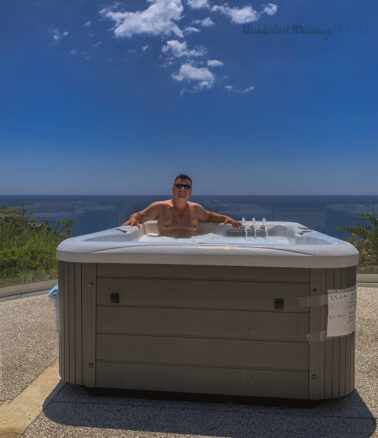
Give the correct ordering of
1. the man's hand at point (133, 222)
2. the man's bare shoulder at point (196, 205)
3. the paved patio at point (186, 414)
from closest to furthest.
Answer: the paved patio at point (186, 414), the man's hand at point (133, 222), the man's bare shoulder at point (196, 205)

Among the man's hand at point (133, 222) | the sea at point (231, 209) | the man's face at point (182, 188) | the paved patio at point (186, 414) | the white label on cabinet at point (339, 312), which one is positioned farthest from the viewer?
the sea at point (231, 209)

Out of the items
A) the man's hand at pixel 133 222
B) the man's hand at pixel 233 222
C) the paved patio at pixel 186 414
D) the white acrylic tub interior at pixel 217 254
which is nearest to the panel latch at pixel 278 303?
the white acrylic tub interior at pixel 217 254

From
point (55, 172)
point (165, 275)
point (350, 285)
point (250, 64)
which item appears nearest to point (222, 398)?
point (165, 275)

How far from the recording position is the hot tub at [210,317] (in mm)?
1386

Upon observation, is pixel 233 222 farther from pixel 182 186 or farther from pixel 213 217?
pixel 182 186

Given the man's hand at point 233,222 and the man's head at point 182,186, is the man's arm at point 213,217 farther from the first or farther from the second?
the man's head at point 182,186

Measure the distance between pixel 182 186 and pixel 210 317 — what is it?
1.82m

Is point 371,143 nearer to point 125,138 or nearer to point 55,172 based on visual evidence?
point 125,138

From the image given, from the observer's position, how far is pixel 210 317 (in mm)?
1447

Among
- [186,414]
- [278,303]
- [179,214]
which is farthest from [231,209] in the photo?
[186,414]

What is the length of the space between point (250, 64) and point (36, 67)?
12.4ft

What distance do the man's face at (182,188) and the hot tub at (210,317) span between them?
1679 millimetres

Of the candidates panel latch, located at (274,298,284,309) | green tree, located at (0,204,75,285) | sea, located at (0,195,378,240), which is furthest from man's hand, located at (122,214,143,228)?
green tree, located at (0,204,75,285)

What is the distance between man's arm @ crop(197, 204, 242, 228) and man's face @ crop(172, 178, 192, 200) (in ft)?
0.94
